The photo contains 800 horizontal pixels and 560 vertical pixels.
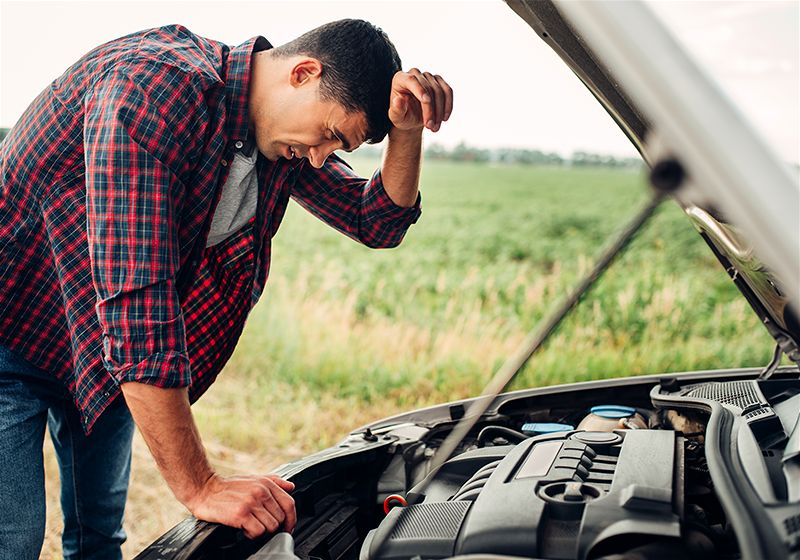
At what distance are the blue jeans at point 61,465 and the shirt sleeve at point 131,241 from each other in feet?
1.33

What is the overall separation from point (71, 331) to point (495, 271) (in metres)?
8.59

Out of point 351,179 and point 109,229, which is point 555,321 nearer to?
point 109,229

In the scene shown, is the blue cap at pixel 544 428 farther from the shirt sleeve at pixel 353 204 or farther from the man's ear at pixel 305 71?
the man's ear at pixel 305 71

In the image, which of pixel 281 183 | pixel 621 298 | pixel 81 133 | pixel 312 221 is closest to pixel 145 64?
pixel 81 133

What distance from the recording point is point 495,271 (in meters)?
10.1

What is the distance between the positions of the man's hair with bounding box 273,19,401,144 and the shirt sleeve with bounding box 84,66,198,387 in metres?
0.41

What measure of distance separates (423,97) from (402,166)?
442mm

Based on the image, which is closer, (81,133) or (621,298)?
(81,133)

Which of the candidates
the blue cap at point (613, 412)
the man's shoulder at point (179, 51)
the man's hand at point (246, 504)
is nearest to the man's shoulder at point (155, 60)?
the man's shoulder at point (179, 51)

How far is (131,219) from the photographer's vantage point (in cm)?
152

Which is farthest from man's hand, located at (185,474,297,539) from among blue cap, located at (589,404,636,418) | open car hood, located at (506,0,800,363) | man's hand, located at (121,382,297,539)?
open car hood, located at (506,0,800,363)

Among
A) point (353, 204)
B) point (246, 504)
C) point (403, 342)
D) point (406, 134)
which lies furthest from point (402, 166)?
point (403, 342)

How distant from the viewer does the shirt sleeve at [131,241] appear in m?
1.51

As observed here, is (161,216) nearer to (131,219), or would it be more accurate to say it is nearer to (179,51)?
(131,219)
